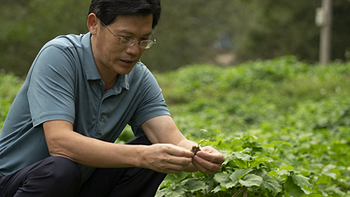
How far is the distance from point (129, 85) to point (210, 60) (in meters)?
24.7

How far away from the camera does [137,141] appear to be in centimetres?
210

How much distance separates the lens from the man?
5.32 feet

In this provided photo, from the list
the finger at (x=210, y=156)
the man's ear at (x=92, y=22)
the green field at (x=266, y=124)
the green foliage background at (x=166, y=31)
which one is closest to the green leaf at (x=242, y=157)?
the green field at (x=266, y=124)

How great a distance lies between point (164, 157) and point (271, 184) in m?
0.70

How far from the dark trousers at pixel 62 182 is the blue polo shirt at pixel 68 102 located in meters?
0.10

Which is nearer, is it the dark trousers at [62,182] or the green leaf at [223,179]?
the dark trousers at [62,182]

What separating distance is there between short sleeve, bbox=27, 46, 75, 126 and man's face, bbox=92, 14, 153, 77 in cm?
18

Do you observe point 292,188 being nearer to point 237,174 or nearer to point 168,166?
point 237,174

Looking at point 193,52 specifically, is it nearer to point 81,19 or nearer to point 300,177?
point 81,19

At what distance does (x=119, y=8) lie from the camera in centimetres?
173

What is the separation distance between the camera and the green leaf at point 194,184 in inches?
78.9

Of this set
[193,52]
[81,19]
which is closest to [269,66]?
[81,19]

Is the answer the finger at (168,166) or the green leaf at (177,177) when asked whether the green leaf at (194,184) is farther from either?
the finger at (168,166)

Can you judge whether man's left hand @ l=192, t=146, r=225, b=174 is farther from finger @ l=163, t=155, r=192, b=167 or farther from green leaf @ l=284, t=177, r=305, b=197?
green leaf @ l=284, t=177, r=305, b=197
